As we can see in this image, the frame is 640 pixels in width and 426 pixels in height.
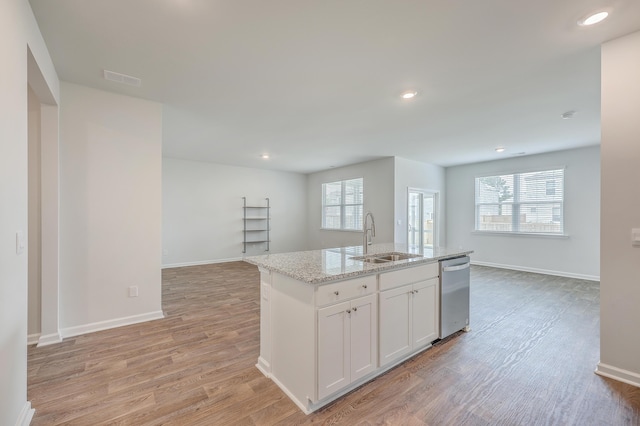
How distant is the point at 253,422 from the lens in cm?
173

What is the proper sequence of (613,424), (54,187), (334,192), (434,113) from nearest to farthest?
(613,424), (54,187), (434,113), (334,192)

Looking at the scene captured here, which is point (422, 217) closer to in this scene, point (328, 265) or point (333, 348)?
point (328, 265)

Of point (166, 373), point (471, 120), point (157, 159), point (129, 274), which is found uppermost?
point (471, 120)

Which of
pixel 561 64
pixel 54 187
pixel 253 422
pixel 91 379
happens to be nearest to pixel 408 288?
pixel 253 422

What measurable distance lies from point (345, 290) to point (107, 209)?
286cm

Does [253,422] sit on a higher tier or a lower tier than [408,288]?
lower

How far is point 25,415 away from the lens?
168cm

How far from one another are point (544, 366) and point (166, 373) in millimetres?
3203

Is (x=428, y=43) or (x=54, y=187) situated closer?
(x=428, y=43)

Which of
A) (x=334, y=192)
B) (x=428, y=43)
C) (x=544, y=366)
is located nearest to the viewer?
(x=428, y=43)

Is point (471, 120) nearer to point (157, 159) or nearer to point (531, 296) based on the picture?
point (531, 296)

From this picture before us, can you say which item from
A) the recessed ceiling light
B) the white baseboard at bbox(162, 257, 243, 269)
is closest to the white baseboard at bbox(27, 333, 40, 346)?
the white baseboard at bbox(162, 257, 243, 269)

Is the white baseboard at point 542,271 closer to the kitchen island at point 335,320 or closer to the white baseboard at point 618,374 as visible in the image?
the white baseboard at point 618,374

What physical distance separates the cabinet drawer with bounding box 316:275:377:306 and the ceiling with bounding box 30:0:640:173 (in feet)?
6.10
